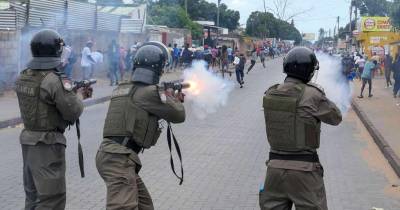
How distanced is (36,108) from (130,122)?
81 cm

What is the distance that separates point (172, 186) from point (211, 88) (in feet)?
4.40

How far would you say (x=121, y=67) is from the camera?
24094mm

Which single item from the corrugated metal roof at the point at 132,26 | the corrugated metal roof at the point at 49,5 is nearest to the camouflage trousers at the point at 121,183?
the corrugated metal roof at the point at 49,5

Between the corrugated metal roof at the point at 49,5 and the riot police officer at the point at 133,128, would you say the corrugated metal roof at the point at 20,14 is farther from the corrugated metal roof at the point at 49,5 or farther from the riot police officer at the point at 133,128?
the riot police officer at the point at 133,128

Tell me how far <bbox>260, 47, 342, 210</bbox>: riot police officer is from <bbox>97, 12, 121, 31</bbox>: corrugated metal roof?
2399 centimetres

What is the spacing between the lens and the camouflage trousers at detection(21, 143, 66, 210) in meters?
4.52

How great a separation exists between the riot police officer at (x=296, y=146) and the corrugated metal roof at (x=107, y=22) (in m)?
24.0

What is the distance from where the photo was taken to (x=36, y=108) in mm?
4598

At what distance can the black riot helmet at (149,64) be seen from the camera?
14.6 ft

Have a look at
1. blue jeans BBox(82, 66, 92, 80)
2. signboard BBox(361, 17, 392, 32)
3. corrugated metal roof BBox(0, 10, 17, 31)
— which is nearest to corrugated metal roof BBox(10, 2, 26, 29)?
corrugated metal roof BBox(0, 10, 17, 31)

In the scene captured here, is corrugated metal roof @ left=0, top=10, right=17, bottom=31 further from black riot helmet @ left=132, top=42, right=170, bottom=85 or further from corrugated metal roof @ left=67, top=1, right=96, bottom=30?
black riot helmet @ left=132, top=42, right=170, bottom=85

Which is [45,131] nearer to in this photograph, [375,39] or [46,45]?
[46,45]

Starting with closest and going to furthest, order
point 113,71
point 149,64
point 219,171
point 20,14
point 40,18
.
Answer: point 149,64
point 219,171
point 20,14
point 40,18
point 113,71

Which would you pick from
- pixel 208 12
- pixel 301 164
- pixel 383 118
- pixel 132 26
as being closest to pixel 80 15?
pixel 132 26
